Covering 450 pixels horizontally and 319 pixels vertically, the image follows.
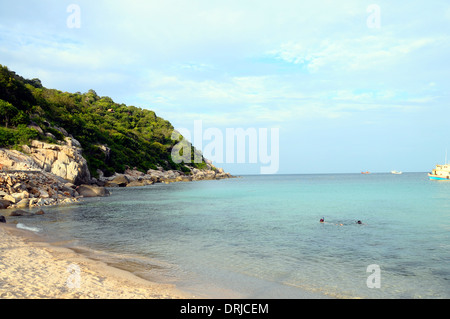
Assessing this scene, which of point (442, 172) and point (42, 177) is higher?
point (42, 177)

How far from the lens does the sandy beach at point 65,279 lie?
24.2ft

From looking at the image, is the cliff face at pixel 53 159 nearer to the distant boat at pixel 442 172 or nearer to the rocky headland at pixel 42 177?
the rocky headland at pixel 42 177

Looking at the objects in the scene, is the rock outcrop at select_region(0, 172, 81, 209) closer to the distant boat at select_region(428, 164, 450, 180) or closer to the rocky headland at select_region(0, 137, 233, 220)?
the rocky headland at select_region(0, 137, 233, 220)

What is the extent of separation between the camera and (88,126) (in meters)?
84.6

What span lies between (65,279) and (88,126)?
3333 inches

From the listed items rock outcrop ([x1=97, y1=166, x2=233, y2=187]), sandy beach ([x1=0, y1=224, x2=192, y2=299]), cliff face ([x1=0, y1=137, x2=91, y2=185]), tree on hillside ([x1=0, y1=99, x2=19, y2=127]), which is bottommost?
rock outcrop ([x1=97, y1=166, x2=233, y2=187])

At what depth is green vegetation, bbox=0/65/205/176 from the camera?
48.7 meters

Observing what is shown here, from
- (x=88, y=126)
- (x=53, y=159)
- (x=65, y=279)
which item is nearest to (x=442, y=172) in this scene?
(x=53, y=159)

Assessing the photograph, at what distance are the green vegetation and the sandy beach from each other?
3827 cm

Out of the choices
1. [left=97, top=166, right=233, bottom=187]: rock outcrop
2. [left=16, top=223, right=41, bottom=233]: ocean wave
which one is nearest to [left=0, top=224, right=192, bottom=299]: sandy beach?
[left=16, top=223, right=41, bottom=233]: ocean wave

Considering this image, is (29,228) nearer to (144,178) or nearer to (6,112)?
(6,112)

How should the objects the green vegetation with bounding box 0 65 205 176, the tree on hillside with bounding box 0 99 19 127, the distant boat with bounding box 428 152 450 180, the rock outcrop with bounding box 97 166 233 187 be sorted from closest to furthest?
the tree on hillside with bounding box 0 99 19 127, the green vegetation with bounding box 0 65 205 176, the rock outcrop with bounding box 97 166 233 187, the distant boat with bounding box 428 152 450 180

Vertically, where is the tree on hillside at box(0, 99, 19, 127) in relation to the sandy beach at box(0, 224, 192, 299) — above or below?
above
